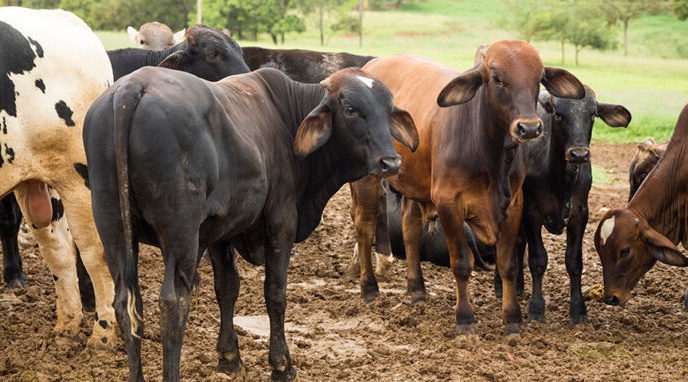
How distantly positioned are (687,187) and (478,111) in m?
1.82

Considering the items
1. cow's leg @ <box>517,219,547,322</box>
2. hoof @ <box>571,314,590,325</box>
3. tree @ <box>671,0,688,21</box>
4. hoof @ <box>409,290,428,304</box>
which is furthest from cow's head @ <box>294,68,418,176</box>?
tree @ <box>671,0,688,21</box>

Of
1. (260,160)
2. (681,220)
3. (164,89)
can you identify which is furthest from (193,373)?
(681,220)

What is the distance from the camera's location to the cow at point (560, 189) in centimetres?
743

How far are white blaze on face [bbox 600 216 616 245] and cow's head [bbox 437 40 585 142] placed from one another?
42.5 inches

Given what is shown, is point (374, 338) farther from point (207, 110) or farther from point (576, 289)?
point (207, 110)

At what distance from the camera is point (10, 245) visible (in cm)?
→ 823

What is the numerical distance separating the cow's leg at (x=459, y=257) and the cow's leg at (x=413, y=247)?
1.10 m

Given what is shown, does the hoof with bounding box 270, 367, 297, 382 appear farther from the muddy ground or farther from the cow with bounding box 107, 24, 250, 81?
the cow with bounding box 107, 24, 250, 81

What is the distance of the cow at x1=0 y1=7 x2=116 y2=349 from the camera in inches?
230

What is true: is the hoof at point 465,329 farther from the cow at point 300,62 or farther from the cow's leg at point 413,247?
the cow at point 300,62

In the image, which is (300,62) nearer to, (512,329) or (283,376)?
(512,329)

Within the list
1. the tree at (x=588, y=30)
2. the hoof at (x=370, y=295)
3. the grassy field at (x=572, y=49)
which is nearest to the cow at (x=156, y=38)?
the hoof at (x=370, y=295)

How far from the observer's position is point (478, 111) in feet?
22.5

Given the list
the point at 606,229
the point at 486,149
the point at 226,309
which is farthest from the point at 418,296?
the point at 226,309
